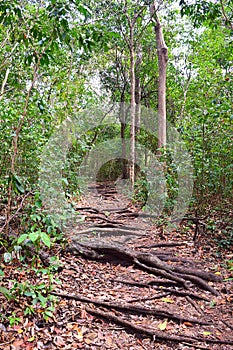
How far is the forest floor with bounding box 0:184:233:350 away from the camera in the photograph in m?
2.87

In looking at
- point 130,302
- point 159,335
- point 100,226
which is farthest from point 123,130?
point 159,335

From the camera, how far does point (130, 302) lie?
3.58 meters

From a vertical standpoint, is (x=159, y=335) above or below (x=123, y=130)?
below

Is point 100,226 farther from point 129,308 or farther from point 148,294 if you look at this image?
point 129,308

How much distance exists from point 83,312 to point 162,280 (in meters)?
1.31

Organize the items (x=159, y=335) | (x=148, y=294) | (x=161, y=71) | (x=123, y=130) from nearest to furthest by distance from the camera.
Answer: (x=159, y=335) < (x=148, y=294) < (x=161, y=71) < (x=123, y=130)

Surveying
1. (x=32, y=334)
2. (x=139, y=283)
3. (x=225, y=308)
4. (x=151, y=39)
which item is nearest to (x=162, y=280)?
(x=139, y=283)

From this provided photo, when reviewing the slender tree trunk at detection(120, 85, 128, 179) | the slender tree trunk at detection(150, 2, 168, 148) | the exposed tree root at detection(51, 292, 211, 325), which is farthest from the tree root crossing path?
the slender tree trunk at detection(120, 85, 128, 179)

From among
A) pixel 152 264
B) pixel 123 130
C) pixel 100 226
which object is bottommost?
pixel 152 264

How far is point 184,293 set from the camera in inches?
151

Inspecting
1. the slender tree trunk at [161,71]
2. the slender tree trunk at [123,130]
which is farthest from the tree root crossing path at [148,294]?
the slender tree trunk at [123,130]

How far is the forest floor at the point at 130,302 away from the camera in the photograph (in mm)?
2865

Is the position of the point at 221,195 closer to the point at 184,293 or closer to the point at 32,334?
the point at 184,293

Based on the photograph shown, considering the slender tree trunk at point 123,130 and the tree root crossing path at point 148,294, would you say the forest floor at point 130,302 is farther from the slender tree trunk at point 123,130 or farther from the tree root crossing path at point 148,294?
the slender tree trunk at point 123,130
